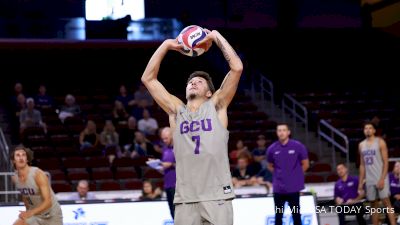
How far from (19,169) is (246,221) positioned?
395 cm

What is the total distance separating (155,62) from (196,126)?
0.60m

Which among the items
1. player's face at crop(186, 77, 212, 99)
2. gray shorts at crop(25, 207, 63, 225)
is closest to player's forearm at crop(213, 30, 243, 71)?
player's face at crop(186, 77, 212, 99)

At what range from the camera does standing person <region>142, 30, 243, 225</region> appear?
5.77m

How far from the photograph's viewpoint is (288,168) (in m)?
10.6

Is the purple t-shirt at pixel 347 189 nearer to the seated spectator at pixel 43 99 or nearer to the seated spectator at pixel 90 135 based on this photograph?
the seated spectator at pixel 90 135

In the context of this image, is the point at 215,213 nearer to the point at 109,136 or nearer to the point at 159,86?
the point at 159,86

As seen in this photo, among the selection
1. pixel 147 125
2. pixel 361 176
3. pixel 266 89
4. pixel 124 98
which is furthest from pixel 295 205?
pixel 266 89

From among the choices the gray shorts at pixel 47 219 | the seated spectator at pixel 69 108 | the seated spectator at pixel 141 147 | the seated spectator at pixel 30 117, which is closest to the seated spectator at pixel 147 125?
the seated spectator at pixel 141 147

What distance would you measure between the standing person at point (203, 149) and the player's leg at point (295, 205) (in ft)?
15.8

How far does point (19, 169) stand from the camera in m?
8.62

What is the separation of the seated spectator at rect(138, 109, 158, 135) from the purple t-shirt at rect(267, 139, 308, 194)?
272 inches

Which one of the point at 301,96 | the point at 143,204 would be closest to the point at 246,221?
the point at 143,204

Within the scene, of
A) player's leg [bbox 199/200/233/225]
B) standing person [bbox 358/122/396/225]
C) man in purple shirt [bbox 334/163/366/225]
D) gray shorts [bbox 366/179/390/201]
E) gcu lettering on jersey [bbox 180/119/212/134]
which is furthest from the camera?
man in purple shirt [bbox 334/163/366/225]

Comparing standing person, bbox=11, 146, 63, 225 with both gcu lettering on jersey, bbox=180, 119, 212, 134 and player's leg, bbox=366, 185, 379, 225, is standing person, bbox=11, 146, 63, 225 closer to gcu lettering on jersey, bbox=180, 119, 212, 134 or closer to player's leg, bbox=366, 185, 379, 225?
gcu lettering on jersey, bbox=180, 119, 212, 134
